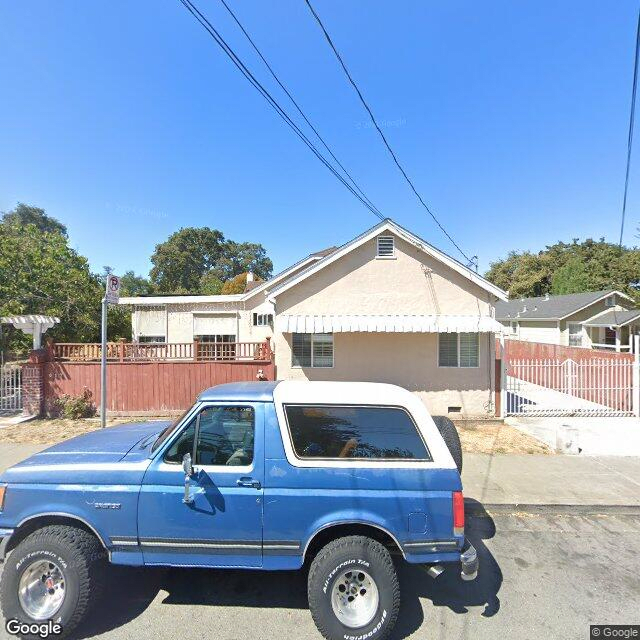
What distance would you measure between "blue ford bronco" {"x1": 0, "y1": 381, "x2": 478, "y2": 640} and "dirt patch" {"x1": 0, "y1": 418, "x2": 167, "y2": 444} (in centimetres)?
564

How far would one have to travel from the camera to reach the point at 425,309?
9.56 meters

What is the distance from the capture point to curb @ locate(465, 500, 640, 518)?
462cm

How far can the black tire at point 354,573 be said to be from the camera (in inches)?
99.8

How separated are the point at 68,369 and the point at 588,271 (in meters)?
44.1

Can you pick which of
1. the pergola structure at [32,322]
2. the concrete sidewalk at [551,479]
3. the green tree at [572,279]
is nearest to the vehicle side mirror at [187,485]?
the concrete sidewalk at [551,479]

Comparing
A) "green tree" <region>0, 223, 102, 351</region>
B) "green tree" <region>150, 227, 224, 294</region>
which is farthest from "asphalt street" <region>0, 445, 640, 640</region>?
"green tree" <region>150, 227, 224, 294</region>

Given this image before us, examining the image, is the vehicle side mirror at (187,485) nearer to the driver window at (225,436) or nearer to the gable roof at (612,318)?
the driver window at (225,436)

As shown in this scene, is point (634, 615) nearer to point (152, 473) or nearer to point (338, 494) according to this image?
point (338, 494)

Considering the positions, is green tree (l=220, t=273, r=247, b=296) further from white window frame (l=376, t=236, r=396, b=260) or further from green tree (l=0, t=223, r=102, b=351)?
white window frame (l=376, t=236, r=396, b=260)

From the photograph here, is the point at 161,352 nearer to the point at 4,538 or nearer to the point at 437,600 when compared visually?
the point at 4,538

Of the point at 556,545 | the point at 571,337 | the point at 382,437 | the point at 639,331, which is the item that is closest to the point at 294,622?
the point at 382,437

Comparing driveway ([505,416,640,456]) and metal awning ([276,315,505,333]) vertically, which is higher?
metal awning ([276,315,505,333])

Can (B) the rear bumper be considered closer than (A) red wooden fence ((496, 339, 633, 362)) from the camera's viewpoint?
Yes

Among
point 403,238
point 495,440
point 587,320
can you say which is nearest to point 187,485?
point 495,440
